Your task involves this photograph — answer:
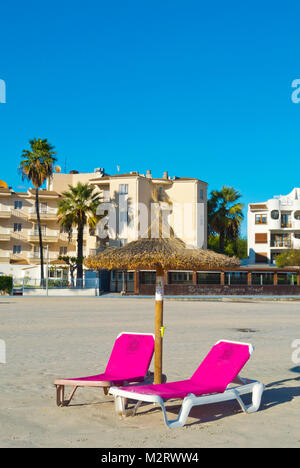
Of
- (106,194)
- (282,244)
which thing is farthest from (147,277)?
(282,244)

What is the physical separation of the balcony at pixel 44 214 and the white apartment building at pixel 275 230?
90.4ft

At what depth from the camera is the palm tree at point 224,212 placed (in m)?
65.4

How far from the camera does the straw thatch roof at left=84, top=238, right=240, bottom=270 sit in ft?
30.0

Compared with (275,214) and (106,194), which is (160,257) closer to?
(106,194)

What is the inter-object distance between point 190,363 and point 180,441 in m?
5.47

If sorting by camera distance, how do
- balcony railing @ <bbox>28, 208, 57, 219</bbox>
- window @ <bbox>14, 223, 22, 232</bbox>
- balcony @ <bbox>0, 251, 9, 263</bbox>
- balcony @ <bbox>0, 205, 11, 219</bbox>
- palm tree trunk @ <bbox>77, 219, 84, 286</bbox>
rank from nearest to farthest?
palm tree trunk @ <bbox>77, 219, 84, 286</bbox>
balcony @ <bbox>0, 205, 11, 219</bbox>
balcony @ <bbox>0, 251, 9, 263</bbox>
balcony railing @ <bbox>28, 208, 57, 219</bbox>
window @ <bbox>14, 223, 22, 232</bbox>

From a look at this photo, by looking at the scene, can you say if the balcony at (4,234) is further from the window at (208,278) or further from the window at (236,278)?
the window at (236,278)

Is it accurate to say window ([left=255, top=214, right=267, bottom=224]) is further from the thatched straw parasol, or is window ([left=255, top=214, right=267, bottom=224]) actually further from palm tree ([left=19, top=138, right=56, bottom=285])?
the thatched straw parasol

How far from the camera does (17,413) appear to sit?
719 centimetres

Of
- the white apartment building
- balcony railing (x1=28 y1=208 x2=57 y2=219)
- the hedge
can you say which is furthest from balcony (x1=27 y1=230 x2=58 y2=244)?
the white apartment building

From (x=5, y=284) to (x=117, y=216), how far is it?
60.7 ft

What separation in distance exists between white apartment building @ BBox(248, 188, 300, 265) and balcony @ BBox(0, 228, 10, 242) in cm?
3301

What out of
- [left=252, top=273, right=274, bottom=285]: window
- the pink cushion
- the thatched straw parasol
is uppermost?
the thatched straw parasol
